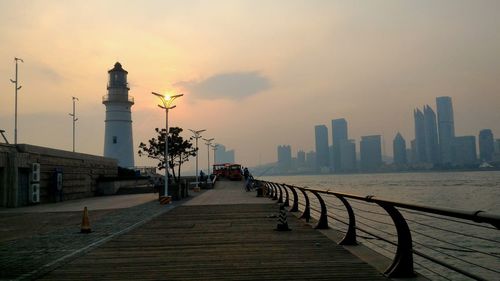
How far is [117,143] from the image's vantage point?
62.5m

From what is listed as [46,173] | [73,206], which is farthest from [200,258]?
[46,173]

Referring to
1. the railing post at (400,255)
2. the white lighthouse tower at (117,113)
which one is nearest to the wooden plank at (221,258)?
the railing post at (400,255)

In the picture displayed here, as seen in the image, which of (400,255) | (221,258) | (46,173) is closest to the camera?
(400,255)

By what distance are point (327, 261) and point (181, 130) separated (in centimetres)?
5100

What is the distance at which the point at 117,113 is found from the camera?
61.8 meters

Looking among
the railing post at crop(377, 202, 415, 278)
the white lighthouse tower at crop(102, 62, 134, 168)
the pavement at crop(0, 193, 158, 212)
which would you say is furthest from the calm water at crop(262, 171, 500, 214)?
the white lighthouse tower at crop(102, 62, 134, 168)

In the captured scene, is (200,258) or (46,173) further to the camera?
(46,173)

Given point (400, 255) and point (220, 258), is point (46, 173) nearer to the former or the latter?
point (220, 258)

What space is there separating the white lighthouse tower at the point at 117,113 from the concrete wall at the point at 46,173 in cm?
1594

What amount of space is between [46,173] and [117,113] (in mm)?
29542

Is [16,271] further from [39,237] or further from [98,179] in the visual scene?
Answer: [98,179]

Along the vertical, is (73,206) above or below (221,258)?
below

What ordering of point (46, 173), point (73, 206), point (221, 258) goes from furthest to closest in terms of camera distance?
point (46, 173) < point (73, 206) < point (221, 258)

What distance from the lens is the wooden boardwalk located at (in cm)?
691
